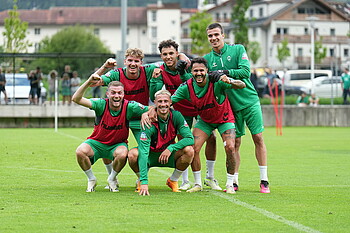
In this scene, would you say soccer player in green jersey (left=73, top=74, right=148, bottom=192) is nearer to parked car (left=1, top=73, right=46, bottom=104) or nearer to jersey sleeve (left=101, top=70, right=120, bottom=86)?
jersey sleeve (left=101, top=70, right=120, bottom=86)

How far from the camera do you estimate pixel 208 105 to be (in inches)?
401

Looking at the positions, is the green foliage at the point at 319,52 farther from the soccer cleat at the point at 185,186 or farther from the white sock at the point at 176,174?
the white sock at the point at 176,174

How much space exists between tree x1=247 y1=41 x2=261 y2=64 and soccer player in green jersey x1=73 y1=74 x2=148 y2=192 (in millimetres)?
83418

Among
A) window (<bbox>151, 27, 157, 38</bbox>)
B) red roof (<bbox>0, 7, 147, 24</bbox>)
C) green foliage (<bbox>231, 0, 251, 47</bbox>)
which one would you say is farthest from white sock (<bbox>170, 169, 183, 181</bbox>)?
window (<bbox>151, 27, 157, 38</bbox>)

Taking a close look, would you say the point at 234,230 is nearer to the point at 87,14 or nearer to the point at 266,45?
the point at 266,45

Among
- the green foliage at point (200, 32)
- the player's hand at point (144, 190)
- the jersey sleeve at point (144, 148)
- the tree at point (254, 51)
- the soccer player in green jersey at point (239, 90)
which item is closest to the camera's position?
the player's hand at point (144, 190)

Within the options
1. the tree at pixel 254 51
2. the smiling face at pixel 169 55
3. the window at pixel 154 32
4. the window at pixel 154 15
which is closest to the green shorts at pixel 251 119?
the smiling face at pixel 169 55

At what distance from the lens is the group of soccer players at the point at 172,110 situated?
9992 mm

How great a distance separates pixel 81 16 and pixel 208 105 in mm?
138451

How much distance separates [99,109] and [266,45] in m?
98.1

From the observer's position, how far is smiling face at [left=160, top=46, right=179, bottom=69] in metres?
10.2

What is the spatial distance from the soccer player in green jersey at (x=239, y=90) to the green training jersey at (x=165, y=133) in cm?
77

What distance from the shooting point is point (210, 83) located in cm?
1008

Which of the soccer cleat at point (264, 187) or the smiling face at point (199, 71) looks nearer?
the smiling face at point (199, 71)
